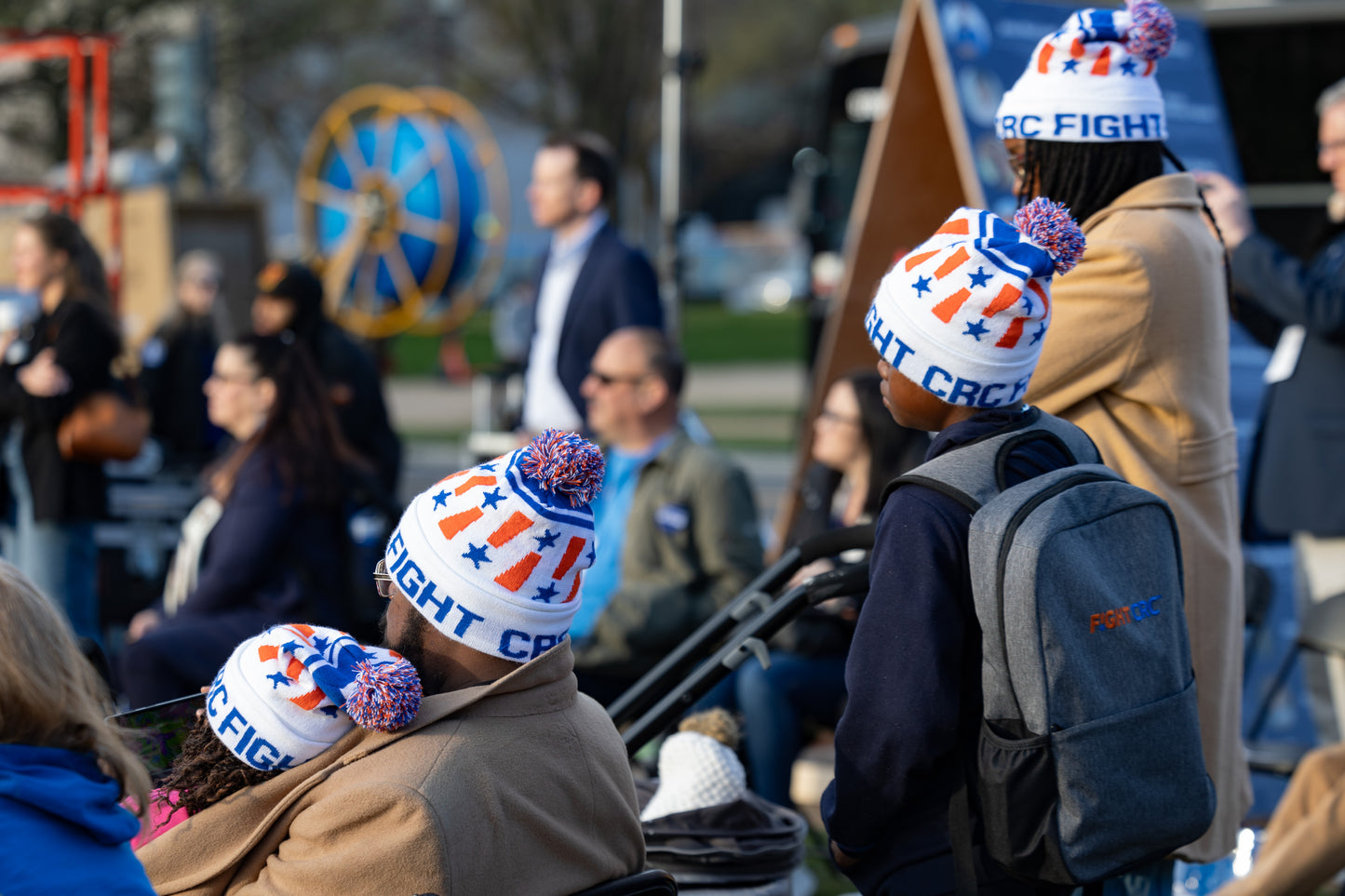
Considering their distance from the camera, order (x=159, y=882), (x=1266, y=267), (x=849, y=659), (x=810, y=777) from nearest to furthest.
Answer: (x=159, y=882), (x=849, y=659), (x=1266, y=267), (x=810, y=777)

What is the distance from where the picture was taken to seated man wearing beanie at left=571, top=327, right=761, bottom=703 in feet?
14.5

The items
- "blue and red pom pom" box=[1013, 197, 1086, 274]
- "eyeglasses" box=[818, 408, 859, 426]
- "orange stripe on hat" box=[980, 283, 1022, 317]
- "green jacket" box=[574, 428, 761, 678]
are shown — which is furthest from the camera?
"eyeglasses" box=[818, 408, 859, 426]

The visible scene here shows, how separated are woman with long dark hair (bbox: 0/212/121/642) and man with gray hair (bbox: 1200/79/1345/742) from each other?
3.98m

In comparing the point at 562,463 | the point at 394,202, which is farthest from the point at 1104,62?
the point at 394,202

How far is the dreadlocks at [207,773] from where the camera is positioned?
7.09ft

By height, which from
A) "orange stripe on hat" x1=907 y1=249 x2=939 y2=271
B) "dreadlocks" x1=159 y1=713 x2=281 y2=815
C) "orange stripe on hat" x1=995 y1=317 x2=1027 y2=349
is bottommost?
"dreadlocks" x1=159 y1=713 x2=281 y2=815

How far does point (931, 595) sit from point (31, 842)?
48.7 inches

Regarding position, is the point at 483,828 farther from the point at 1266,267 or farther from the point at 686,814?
the point at 1266,267

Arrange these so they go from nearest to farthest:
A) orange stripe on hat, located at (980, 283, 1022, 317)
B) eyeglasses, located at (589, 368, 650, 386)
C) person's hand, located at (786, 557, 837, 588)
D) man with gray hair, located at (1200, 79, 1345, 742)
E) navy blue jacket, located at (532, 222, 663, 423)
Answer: orange stripe on hat, located at (980, 283, 1022, 317) → person's hand, located at (786, 557, 837, 588) → man with gray hair, located at (1200, 79, 1345, 742) → eyeglasses, located at (589, 368, 650, 386) → navy blue jacket, located at (532, 222, 663, 423)

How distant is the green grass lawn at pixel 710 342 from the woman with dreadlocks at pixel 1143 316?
1920cm

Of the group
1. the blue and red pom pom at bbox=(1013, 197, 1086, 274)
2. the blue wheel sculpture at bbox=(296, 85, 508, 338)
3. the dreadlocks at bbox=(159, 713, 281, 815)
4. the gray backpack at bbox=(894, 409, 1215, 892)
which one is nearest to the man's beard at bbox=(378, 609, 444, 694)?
the dreadlocks at bbox=(159, 713, 281, 815)

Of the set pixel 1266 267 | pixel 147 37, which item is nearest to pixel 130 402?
pixel 1266 267

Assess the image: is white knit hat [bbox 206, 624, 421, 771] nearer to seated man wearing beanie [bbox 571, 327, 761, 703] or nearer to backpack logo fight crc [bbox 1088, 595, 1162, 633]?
backpack logo fight crc [bbox 1088, 595, 1162, 633]

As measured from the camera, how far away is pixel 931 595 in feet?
7.23
